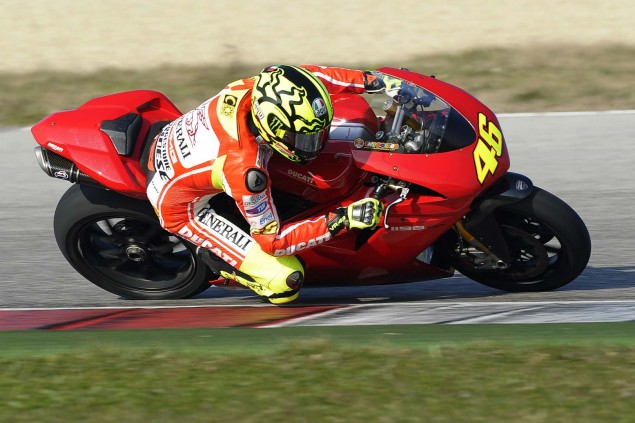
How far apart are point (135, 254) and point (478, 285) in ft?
6.49

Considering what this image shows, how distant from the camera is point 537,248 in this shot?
576 cm

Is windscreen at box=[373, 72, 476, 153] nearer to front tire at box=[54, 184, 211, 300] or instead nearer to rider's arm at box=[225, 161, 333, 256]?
rider's arm at box=[225, 161, 333, 256]

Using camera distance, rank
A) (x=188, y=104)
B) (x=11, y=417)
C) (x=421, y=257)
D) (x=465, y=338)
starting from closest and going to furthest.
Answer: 1. (x=11, y=417)
2. (x=465, y=338)
3. (x=421, y=257)
4. (x=188, y=104)

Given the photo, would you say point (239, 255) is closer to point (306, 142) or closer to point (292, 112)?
point (306, 142)

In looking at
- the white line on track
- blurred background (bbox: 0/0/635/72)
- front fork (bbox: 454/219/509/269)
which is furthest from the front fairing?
blurred background (bbox: 0/0/635/72)

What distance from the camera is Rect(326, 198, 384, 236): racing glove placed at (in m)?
5.36

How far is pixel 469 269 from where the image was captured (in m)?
5.96

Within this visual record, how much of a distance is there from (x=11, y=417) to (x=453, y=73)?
8.51 meters

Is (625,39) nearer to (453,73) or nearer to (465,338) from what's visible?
(453,73)

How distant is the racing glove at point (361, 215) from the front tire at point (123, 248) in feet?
3.30

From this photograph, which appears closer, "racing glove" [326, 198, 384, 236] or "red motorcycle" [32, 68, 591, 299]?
"racing glove" [326, 198, 384, 236]

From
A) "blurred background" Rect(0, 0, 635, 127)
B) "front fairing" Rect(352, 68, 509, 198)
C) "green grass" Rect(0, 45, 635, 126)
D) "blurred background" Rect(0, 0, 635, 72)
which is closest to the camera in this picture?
"front fairing" Rect(352, 68, 509, 198)

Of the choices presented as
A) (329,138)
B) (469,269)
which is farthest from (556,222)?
(329,138)

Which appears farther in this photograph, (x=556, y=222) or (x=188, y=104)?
(x=188, y=104)
